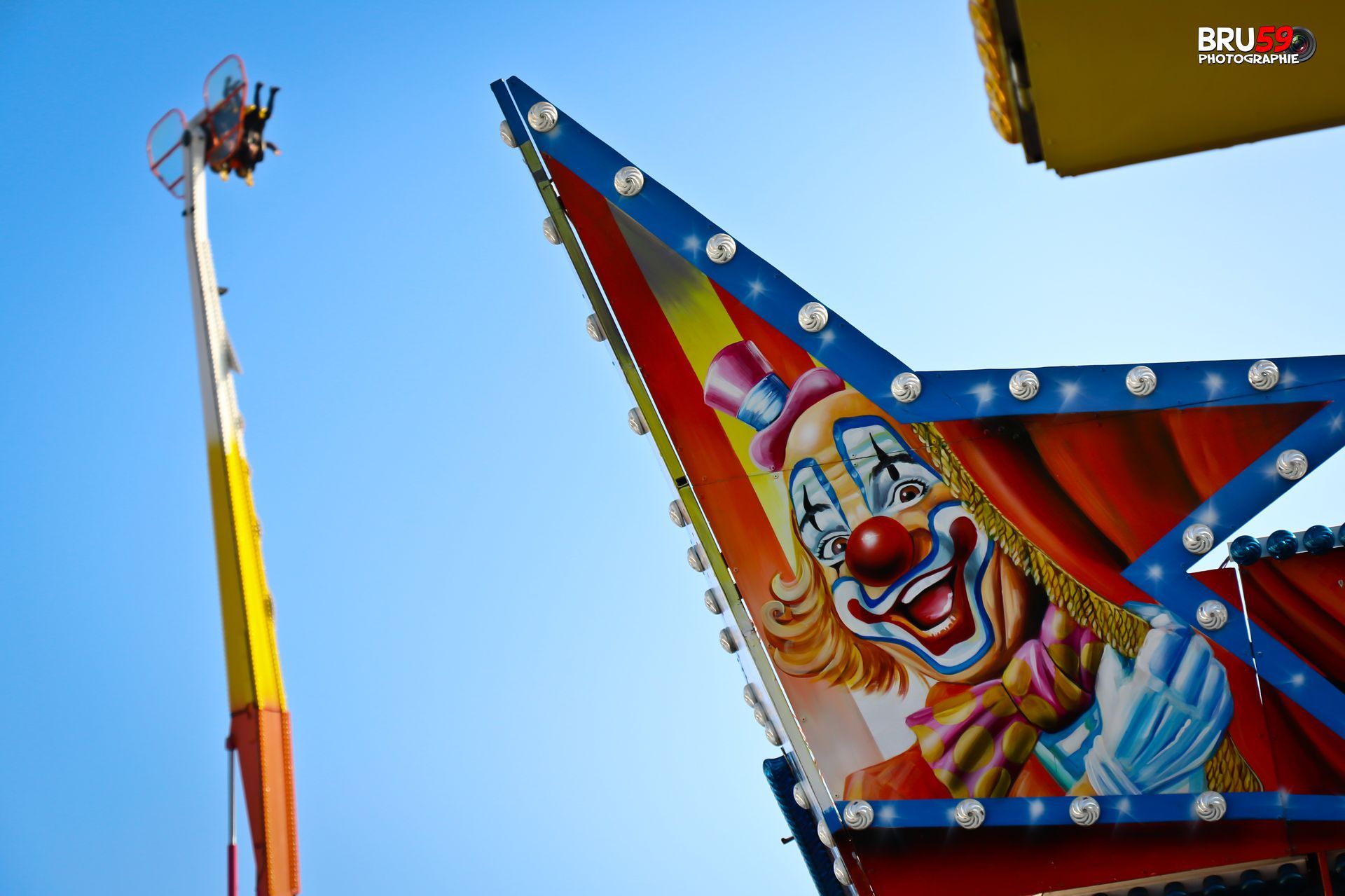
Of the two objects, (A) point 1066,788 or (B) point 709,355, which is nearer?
(A) point 1066,788

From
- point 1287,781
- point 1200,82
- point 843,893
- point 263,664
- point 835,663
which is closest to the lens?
point 1200,82

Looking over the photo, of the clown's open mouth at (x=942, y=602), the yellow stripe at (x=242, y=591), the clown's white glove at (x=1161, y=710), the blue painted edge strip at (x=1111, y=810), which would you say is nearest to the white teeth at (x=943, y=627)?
the clown's open mouth at (x=942, y=602)

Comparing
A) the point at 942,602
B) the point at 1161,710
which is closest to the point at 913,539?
the point at 942,602

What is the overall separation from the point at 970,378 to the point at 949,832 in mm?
3328

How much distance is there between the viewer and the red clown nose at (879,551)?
954cm

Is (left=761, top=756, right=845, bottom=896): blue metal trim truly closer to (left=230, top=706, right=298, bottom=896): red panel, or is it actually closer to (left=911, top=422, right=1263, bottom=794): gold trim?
(left=911, top=422, right=1263, bottom=794): gold trim

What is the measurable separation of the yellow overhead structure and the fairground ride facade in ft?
12.7

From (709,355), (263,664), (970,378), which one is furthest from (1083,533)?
(263,664)

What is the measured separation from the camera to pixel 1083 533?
933 centimetres

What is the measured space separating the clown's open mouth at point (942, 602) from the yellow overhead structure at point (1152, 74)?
4373mm

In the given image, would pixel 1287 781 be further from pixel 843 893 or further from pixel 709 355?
pixel 709 355

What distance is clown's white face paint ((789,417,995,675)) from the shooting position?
9.45m

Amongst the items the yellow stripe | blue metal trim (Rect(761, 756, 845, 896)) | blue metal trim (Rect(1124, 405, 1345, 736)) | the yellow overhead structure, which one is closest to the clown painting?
blue metal trim (Rect(1124, 405, 1345, 736))

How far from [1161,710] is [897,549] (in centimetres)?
215
